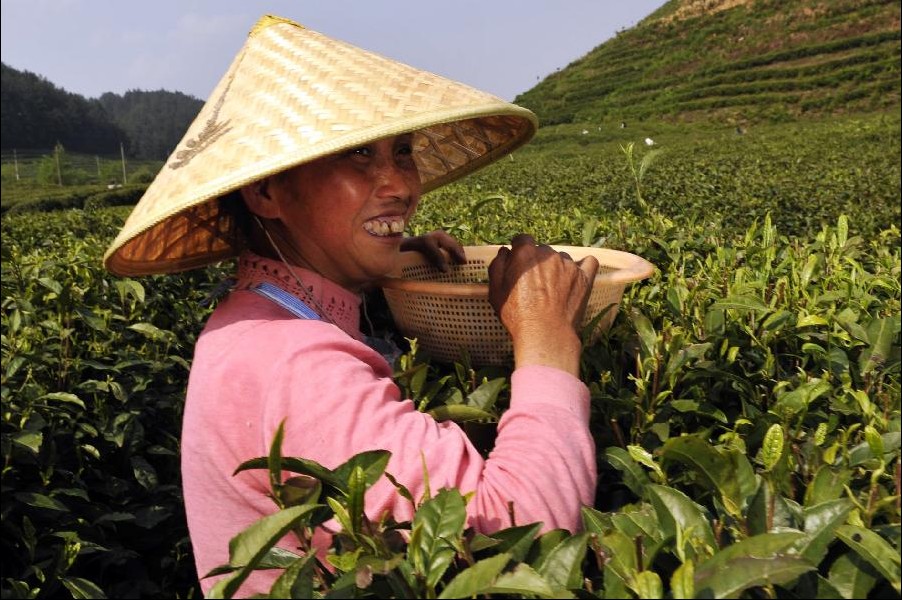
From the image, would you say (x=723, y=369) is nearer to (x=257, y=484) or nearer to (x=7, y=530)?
(x=257, y=484)

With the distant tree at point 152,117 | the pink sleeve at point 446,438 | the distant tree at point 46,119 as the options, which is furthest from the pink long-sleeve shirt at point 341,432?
the distant tree at point 152,117

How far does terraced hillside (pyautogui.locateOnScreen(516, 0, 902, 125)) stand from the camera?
35.0 meters

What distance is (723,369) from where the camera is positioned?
51.9 inches

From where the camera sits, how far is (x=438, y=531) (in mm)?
800

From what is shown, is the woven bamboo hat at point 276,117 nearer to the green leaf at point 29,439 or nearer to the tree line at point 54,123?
the green leaf at point 29,439

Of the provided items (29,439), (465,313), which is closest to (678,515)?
(465,313)

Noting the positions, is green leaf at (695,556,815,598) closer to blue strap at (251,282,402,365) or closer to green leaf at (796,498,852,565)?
green leaf at (796,498,852,565)

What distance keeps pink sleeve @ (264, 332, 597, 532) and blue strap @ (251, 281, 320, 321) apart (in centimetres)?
26

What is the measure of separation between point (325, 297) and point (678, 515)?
89 centimetres

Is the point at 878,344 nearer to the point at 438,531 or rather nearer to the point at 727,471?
the point at 727,471

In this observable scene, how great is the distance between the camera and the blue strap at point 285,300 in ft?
4.69

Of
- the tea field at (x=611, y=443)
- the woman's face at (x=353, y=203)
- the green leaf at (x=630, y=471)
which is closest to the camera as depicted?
the tea field at (x=611, y=443)

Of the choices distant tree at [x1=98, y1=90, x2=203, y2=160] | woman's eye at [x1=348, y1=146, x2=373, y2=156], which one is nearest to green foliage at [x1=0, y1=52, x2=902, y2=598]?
woman's eye at [x1=348, y1=146, x2=373, y2=156]

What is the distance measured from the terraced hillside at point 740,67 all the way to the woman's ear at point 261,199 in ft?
118
